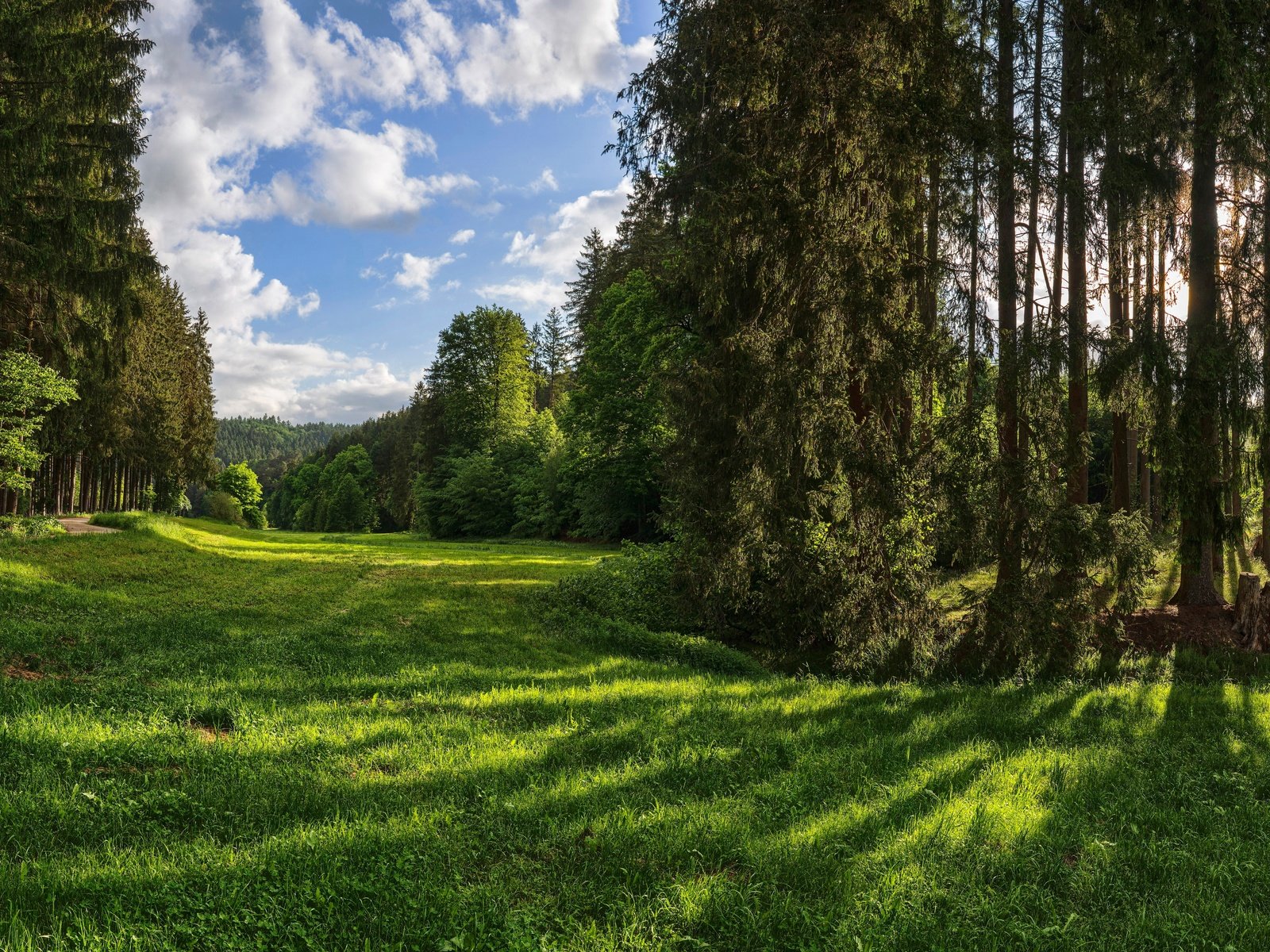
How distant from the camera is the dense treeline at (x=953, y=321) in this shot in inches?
387

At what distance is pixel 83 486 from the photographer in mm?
38906

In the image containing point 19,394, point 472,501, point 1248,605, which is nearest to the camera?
point 1248,605

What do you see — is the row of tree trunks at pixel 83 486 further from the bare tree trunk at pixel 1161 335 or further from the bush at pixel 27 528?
the bare tree trunk at pixel 1161 335

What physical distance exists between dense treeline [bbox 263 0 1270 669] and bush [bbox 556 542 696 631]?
0.60m

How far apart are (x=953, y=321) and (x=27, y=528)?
67.7 feet

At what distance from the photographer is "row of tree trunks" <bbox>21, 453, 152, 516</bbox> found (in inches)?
1246

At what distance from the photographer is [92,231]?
15.8 meters

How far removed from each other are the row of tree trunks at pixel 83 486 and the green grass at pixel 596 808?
2373 centimetres

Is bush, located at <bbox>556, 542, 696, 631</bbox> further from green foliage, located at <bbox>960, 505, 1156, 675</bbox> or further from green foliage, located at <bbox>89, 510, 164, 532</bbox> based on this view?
green foliage, located at <bbox>89, 510, 164, 532</bbox>

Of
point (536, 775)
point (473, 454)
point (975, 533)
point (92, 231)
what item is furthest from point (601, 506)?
point (536, 775)

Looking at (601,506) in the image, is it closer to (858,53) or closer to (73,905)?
(858,53)

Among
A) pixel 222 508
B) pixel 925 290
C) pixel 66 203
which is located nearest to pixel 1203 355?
pixel 925 290

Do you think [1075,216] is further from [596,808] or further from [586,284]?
[586,284]

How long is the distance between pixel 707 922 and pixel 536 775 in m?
2.07
